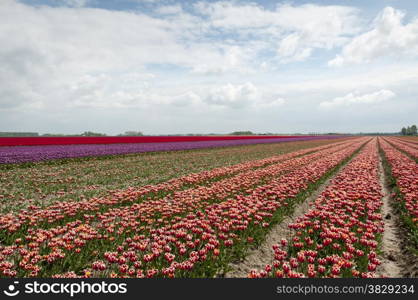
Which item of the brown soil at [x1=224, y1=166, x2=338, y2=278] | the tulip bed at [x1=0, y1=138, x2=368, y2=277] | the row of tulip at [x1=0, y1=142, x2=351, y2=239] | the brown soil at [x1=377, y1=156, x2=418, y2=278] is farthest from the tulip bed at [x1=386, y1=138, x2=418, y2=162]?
the tulip bed at [x1=0, y1=138, x2=368, y2=277]

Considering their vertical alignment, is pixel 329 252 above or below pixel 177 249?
below

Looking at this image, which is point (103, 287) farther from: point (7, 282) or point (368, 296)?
point (368, 296)

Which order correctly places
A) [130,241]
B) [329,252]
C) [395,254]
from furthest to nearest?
[395,254] < [130,241] < [329,252]

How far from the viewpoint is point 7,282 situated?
3.58 meters

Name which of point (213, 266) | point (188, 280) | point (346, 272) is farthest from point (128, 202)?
point (346, 272)

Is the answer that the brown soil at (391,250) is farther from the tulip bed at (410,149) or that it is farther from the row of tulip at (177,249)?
the tulip bed at (410,149)

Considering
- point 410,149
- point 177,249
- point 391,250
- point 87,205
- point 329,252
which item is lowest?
point 391,250

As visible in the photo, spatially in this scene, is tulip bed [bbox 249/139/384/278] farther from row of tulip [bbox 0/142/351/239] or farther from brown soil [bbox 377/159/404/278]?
row of tulip [bbox 0/142/351/239]

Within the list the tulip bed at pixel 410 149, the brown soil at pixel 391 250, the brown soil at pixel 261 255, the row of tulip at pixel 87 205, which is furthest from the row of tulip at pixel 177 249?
the tulip bed at pixel 410 149

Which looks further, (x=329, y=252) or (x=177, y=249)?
(x=329, y=252)

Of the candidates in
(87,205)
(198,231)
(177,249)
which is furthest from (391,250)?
(87,205)

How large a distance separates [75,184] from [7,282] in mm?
11105

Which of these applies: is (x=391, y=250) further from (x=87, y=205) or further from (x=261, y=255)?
(x=87, y=205)

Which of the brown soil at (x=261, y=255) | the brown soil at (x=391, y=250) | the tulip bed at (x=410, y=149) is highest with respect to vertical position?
the tulip bed at (x=410, y=149)
